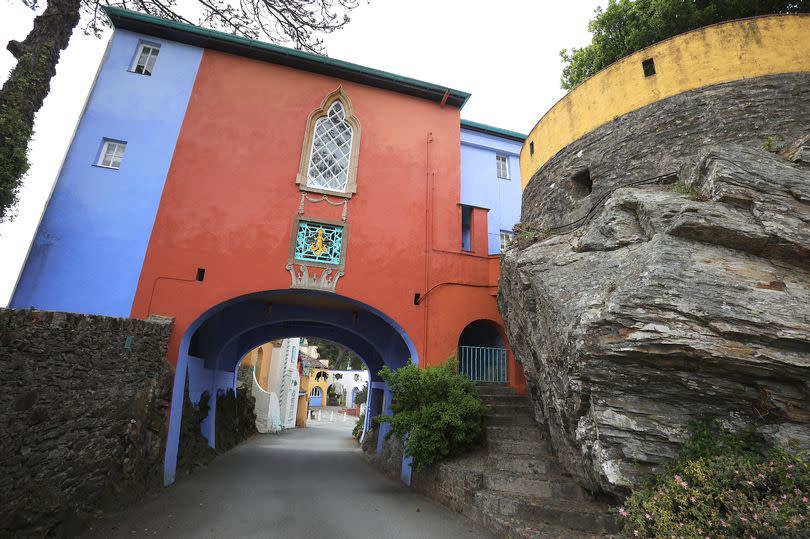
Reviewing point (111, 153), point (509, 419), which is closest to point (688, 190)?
point (509, 419)

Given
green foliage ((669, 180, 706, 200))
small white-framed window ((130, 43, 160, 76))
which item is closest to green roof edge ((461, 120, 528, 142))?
green foliage ((669, 180, 706, 200))

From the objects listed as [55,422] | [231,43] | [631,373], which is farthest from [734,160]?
[231,43]

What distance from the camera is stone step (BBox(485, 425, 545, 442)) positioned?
6805 millimetres

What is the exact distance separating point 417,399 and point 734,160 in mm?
5654

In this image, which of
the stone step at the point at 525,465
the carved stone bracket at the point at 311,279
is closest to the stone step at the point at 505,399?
the stone step at the point at 525,465

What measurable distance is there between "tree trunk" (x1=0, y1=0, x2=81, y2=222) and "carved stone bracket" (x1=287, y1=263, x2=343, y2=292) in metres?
4.49

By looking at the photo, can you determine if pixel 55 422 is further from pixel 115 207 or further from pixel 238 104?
pixel 238 104

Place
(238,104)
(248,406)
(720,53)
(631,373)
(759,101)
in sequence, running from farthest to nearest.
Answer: (248,406)
(238,104)
(720,53)
(759,101)
(631,373)

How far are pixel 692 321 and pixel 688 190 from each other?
6.91ft

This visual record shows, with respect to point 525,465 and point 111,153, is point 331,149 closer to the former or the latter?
point 111,153

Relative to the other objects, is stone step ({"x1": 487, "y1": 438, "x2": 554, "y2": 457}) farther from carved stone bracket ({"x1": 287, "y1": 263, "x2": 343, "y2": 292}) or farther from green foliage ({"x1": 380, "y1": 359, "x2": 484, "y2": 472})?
carved stone bracket ({"x1": 287, "y1": 263, "x2": 343, "y2": 292})

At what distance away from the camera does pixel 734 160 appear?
191 inches

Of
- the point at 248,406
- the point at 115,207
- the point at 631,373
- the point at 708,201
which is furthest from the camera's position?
the point at 248,406

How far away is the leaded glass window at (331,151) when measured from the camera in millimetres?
9023
